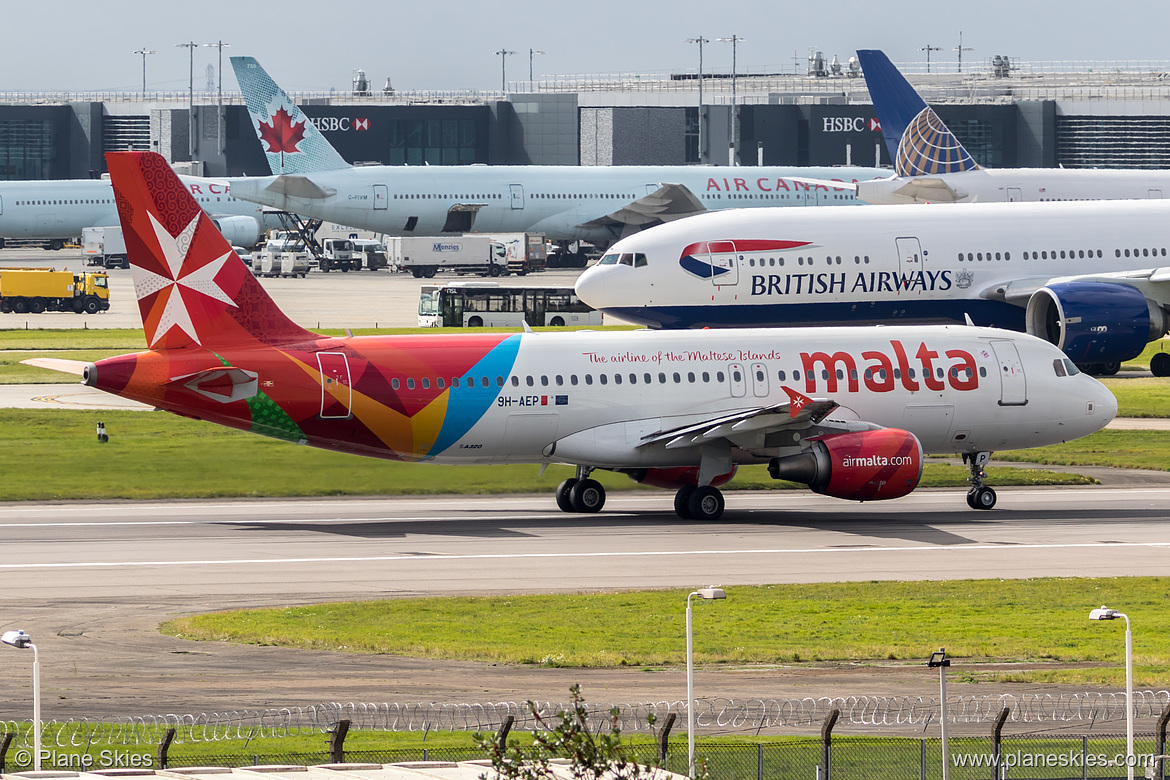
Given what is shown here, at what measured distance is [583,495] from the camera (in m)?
45.9

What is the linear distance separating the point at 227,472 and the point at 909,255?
3003 centimetres

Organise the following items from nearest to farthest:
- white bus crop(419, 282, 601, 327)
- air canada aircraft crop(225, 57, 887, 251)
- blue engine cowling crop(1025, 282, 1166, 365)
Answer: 1. blue engine cowling crop(1025, 282, 1166, 365)
2. white bus crop(419, 282, 601, 327)
3. air canada aircraft crop(225, 57, 887, 251)

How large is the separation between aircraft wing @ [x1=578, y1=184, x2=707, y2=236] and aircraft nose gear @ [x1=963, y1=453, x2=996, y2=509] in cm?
8620

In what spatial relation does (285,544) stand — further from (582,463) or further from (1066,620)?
(1066,620)

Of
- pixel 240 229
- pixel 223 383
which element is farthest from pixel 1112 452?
pixel 240 229

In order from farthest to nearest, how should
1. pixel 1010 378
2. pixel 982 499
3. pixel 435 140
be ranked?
pixel 435 140 < pixel 982 499 < pixel 1010 378

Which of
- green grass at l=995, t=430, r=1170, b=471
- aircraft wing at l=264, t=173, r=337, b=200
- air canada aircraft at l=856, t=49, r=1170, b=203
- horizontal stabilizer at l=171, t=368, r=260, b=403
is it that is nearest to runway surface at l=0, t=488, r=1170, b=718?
horizontal stabilizer at l=171, t=368, r=260, b=403

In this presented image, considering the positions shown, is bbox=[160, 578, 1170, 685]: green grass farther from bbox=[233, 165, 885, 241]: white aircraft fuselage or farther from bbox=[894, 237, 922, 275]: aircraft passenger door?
bbox=[233, 165, 885, 241]: white aircraft fuselage

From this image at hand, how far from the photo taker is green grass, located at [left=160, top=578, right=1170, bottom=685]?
1182 inches

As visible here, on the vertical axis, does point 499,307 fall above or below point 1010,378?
above

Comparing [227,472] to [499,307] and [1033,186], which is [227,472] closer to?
[499,307]

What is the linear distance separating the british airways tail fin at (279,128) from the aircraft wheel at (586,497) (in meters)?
92.8

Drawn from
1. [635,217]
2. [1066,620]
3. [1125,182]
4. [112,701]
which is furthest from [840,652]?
[635,217]

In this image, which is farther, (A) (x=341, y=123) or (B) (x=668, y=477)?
(A) (x=341, y=123)
